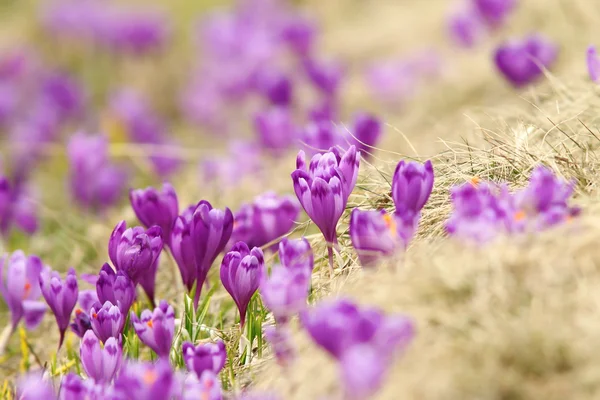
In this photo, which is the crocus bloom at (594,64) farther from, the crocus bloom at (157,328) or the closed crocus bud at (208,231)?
the crocus bloom at (157,328)

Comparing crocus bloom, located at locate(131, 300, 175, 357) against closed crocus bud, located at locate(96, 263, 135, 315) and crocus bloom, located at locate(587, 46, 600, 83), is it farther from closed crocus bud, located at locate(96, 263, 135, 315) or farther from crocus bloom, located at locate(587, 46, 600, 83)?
crocus bloom, located at locate(587, 46, 600, 83)

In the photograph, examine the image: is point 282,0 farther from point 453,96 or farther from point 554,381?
point 554,381

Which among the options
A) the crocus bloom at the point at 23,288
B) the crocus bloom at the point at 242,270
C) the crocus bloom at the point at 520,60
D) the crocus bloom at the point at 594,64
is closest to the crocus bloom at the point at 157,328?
the crocus bloom at the point at 242,270

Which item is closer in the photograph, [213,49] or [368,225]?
[368,225]

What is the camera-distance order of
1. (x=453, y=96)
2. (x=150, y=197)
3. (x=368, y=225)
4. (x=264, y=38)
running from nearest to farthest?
(x=368, y=225) → (x=150, y=197) → (x=453, y=96) → (x=264, y=38)

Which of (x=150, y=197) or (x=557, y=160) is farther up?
(x=150, y=197)

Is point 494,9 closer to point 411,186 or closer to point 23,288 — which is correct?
point 411,186

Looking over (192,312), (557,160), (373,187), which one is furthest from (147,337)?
(557,160)
